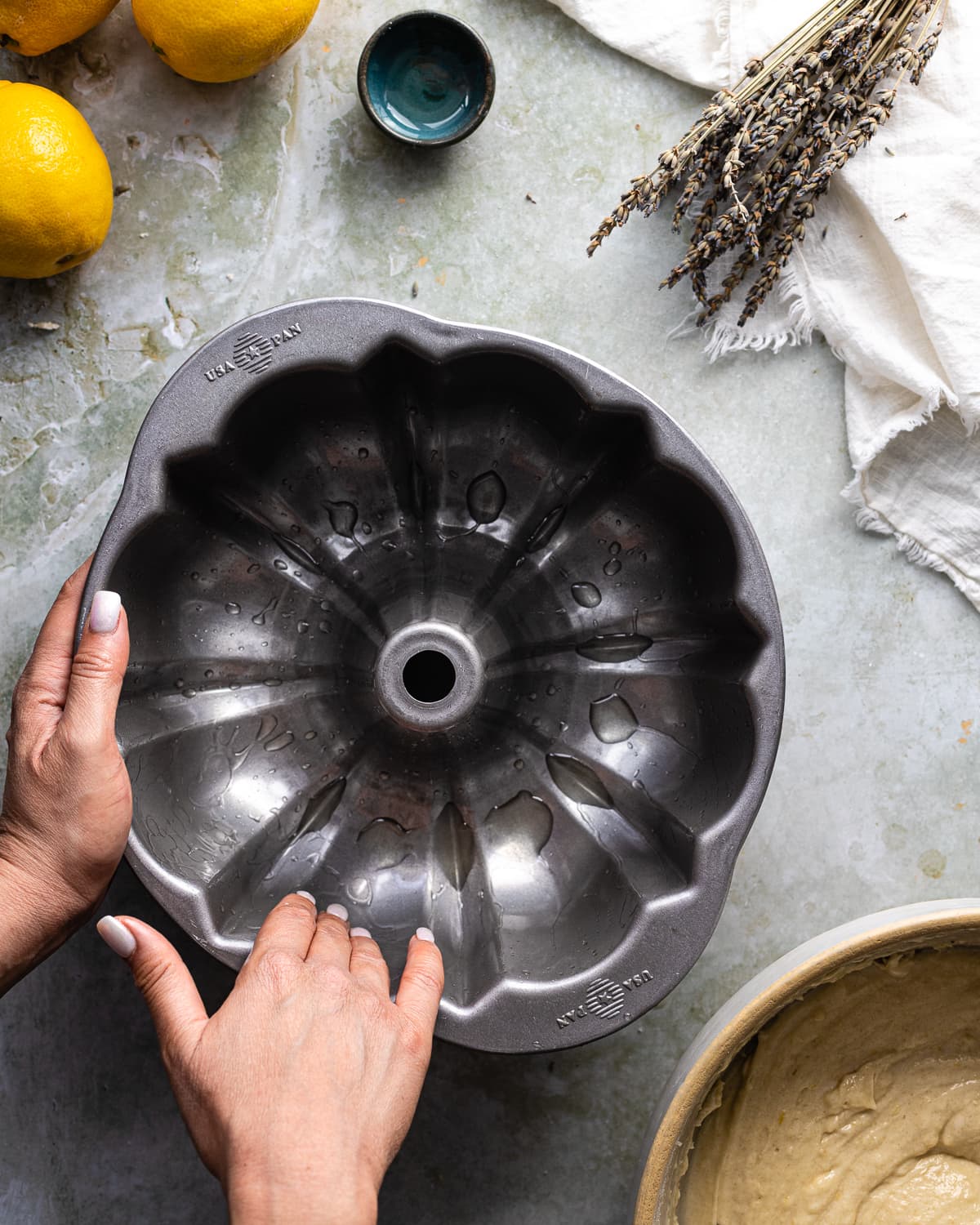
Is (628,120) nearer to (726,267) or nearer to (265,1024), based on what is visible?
(726,267)

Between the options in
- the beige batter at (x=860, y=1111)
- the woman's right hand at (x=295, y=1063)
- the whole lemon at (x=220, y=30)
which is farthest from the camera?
the beige batter at (x=860, y=1111)

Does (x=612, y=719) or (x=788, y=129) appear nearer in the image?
(x=788, y=129)

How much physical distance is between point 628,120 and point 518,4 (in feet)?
0.64

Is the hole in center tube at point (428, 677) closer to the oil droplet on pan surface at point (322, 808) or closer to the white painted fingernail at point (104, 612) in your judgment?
the oil droplet on pan surface at point (322, 808)

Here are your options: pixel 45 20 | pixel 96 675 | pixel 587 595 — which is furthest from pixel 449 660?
pixel 45 20

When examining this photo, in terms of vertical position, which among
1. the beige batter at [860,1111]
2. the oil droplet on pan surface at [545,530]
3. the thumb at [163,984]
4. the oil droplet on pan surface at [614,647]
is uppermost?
the oil droplet on pan surface at [545,530]

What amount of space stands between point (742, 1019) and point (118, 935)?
0.60 meters

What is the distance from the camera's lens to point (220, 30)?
3.66 feet

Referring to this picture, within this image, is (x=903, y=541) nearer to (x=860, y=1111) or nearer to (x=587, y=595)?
(x=587, y=595)

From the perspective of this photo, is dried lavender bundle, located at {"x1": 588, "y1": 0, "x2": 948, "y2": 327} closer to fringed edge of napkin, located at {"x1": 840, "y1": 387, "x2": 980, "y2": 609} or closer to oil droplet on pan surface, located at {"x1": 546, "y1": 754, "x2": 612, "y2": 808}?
fringed edge of napkin, located at {"x1": 840, "y1": 387, "x2": 980, "y2": 609}

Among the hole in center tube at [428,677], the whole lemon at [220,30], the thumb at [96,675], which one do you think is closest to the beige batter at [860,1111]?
the hole in center tube at [428,677]

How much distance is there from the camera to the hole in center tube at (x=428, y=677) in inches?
51.0

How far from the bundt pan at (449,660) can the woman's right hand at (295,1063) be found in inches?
2.3

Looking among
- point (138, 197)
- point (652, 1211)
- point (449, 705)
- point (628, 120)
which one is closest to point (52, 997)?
point (449, 705)
